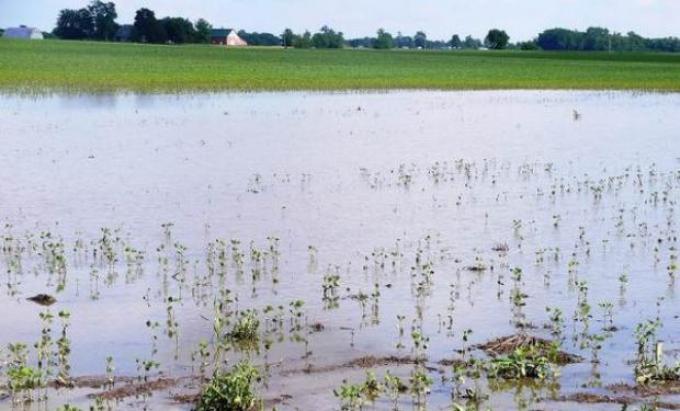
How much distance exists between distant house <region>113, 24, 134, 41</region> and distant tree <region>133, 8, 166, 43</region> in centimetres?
1113

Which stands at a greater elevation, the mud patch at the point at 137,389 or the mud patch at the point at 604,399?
the mud patch at the point at 604,399

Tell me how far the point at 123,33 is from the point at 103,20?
19.3 feet

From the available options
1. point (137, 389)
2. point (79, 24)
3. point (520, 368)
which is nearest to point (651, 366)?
point (520, 368)

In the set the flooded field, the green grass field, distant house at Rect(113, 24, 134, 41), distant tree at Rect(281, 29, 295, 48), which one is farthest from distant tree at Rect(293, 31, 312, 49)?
the flooded field

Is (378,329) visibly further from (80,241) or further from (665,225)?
(665,225)

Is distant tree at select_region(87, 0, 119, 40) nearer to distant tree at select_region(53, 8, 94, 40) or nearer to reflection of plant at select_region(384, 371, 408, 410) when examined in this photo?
distant tree at select_region(53, 8, 94, 40)

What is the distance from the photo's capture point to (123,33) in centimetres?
17538

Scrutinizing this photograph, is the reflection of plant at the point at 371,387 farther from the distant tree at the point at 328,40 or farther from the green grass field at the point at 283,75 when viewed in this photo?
the distant tree at the point at 328,40

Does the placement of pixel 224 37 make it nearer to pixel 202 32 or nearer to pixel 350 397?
pixel 202 32

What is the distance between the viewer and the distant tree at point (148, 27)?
158750 mm

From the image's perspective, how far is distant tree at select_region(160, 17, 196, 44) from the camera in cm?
16250

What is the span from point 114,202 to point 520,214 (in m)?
6.92

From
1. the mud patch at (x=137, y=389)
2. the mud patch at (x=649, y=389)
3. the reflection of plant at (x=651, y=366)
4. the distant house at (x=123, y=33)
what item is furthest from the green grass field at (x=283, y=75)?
the distant house at (x=123, y=33)

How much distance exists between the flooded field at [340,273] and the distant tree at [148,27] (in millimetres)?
130219
